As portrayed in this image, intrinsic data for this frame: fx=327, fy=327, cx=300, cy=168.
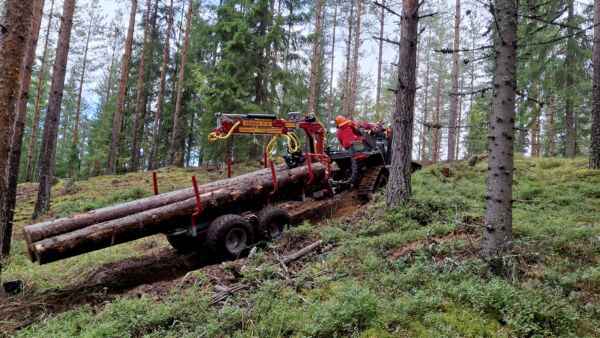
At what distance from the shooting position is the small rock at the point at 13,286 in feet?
16.9

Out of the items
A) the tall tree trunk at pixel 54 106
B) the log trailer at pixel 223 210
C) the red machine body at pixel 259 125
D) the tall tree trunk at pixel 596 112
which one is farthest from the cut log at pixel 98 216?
the tall tree trunk at pixel 596 112

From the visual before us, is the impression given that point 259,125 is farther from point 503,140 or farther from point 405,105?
point 503,140

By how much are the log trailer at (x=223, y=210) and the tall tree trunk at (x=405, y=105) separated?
2.28m

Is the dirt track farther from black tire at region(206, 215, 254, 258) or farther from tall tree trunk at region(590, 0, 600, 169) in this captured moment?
tall tree trunk at region(590, 0, 600, 169)

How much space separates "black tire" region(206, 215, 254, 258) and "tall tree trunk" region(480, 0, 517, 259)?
4.32 metres

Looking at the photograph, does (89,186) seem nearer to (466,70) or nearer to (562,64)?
(562,64)

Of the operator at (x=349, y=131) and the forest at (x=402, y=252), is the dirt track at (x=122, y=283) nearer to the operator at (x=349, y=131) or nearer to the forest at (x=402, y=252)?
the forest at (x=402, y=252)

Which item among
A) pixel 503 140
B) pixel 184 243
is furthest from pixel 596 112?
pixel 184 243

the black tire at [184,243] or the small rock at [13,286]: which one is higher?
the black tire at [184,243]

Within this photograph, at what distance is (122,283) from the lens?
5.66m

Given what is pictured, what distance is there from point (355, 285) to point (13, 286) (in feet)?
17.7

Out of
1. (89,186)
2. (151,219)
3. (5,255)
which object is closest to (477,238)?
(151,219)

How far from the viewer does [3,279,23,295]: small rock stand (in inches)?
202

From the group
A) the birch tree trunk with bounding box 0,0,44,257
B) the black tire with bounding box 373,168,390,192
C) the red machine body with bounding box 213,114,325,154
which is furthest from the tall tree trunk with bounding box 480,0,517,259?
the birch tree trunk with bounding box 0,0,44,257
